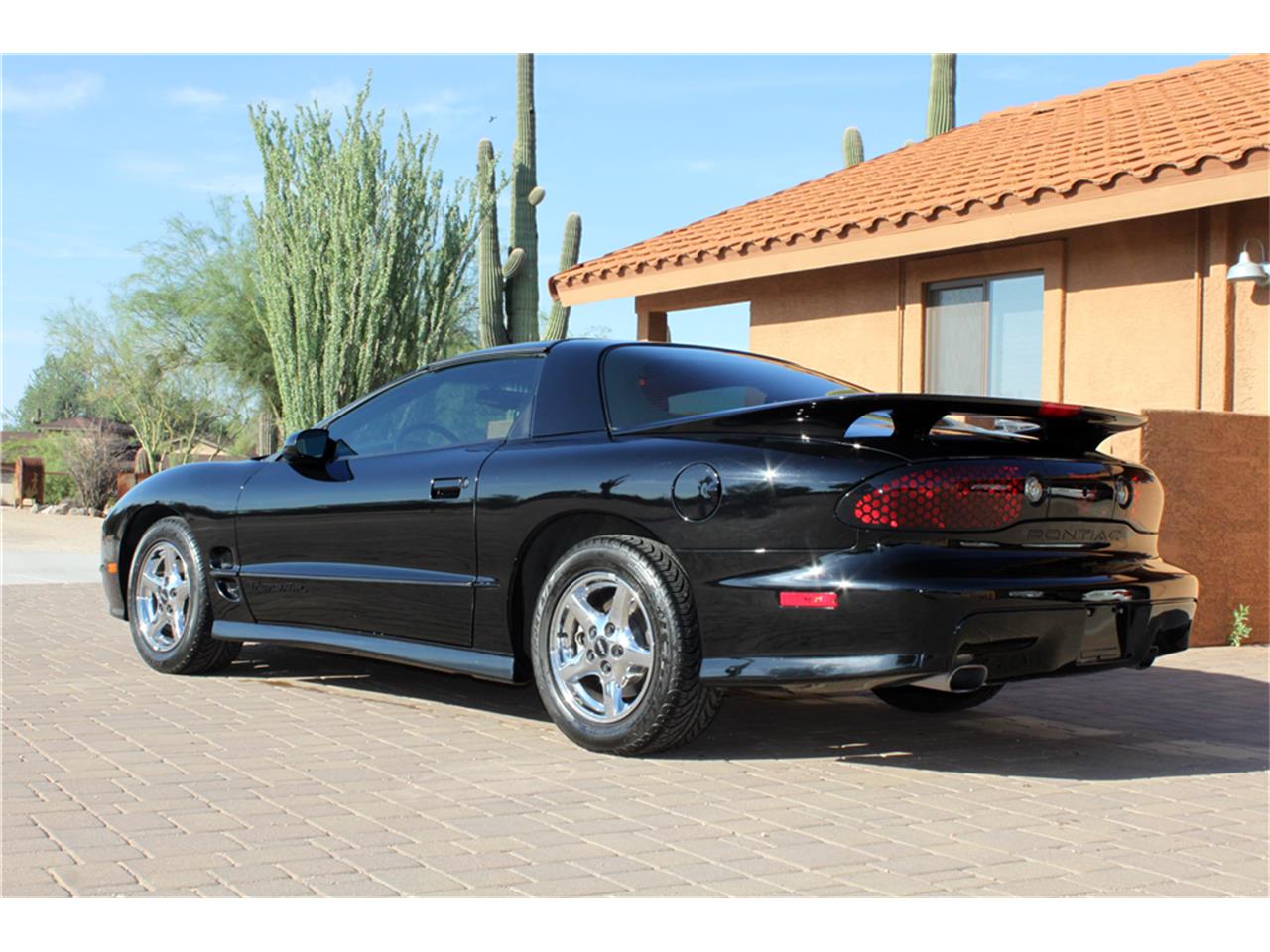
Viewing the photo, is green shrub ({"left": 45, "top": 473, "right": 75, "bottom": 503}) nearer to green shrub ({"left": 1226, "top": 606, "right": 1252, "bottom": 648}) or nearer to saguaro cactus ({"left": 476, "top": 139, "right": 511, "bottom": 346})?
saguaro cactus ({"left": 476, "top": 139, "right": 511, "bottom": 346})

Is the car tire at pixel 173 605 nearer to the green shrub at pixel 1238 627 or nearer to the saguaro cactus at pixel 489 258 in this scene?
the green shrub at pixel 1238 627

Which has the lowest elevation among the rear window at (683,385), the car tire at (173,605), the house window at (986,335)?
the car tire at (173,605)

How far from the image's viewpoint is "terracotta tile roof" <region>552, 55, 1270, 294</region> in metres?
9.72

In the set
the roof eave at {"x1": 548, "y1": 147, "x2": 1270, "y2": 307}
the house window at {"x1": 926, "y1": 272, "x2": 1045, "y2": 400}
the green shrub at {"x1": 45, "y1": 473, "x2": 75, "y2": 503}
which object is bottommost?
the green shrub at {"x1": 45, "y1": 473, "x2": 75, "y2": 503}

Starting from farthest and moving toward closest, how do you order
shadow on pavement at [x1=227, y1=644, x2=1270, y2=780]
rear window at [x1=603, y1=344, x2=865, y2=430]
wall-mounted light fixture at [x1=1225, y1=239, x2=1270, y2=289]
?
wall-mounted light fixture at [x1=1225, y1=239, x2=1270, y2=289] → rear window at [x1=603, y1=344, x2=865, y2=430] → shadow on pavement at [x1=227, y1=644, x2=1270, y2=780]

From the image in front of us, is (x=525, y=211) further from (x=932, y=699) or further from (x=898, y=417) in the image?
(x=898, y=417)

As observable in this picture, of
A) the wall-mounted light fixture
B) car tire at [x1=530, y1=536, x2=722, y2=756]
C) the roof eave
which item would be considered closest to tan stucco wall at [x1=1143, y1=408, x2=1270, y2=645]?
the wall-mounted light fixture

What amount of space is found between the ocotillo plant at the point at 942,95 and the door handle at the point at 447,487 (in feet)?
43.1

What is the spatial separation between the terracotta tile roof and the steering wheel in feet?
17.7

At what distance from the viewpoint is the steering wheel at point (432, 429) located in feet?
19.6

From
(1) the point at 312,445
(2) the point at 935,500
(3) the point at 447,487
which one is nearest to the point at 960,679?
Result: (2) the point at 935,500

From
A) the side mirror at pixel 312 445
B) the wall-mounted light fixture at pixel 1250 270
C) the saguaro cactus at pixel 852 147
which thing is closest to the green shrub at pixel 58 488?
the saguaro cactus at pixel 852 147

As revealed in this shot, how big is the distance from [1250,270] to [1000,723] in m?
4.64

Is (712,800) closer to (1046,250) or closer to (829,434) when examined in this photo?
(829,434)
